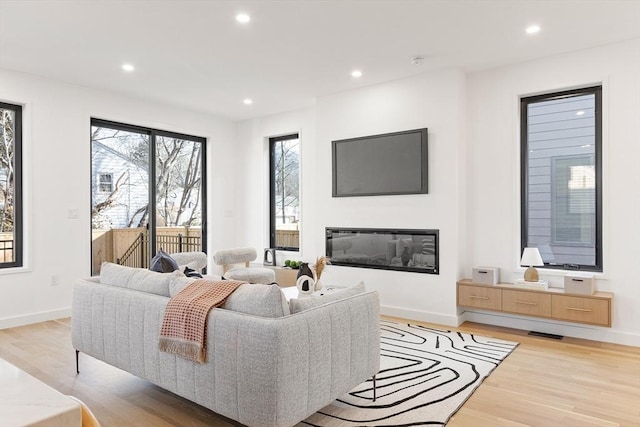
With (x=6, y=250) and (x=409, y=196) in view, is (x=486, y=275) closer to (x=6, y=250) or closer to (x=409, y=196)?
(x=409, y=196)

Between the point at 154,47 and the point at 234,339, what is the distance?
9.75 feet

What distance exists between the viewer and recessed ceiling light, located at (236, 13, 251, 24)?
10.5 ft

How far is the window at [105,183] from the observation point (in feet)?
17.4

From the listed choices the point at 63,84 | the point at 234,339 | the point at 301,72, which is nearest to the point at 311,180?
the point at 301,72

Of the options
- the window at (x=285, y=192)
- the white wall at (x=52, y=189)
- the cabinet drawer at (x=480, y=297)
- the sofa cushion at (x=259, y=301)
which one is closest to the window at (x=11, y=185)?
the white wall at (x=52, y=189)

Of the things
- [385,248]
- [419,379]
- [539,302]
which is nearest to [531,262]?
[539,302]

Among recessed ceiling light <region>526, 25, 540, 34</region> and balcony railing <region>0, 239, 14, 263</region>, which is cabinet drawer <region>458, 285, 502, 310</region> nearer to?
recessed ceiling light <region>526, 25, 540, 34</region>

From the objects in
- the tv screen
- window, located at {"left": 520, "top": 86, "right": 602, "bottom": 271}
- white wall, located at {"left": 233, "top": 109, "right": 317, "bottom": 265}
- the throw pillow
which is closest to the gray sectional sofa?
the throw pillow

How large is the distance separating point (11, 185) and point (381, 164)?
4.06 m

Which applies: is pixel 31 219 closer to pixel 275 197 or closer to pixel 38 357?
pixel 38 357

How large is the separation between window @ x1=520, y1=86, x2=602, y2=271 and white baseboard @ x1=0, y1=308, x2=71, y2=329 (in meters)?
5.11

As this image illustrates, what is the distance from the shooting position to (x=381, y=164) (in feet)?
15.7

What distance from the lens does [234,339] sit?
6.58 ft

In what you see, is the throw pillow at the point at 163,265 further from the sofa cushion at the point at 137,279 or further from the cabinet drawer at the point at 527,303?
the cabinet drawer at the point at 527,303
